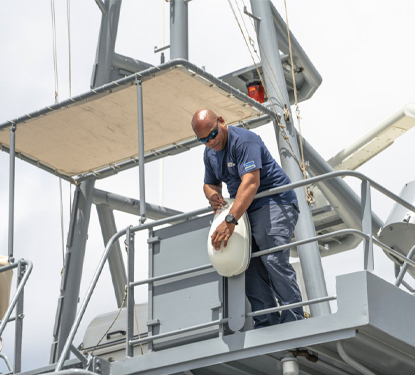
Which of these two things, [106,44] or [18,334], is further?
[106,44]

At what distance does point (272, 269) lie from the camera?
24.3ft

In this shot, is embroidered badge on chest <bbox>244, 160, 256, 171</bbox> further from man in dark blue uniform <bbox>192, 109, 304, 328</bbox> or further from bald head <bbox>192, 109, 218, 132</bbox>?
bald head <bbox>192, 109, 218, 132</bbox>

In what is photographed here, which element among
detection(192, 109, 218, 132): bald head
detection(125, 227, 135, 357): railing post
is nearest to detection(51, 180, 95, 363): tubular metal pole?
detection(125, 227, 135, 357): railing post

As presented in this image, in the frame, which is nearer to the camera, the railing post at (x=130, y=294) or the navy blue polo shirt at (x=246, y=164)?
the navy blue polo shirt at (x=246, y=164)

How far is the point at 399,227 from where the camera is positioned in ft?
35.5

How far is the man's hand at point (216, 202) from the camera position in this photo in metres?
7.65

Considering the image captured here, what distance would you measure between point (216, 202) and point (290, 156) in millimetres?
5210

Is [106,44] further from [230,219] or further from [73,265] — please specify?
[230,219]

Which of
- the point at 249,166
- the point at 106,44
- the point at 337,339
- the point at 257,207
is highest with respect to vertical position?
the point at 106,44

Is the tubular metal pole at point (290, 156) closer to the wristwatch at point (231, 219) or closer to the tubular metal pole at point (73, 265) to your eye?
the tubular metal pole at point (73, 265)

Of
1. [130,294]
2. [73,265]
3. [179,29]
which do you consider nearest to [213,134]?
[130,294]

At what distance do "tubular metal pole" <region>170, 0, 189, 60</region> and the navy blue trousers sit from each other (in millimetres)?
6625

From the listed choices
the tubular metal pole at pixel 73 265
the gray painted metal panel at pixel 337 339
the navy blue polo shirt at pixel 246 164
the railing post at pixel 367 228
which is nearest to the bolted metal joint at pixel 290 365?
the gray painted metal panel at pixel 337 339

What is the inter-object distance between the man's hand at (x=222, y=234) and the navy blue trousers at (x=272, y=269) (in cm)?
34
